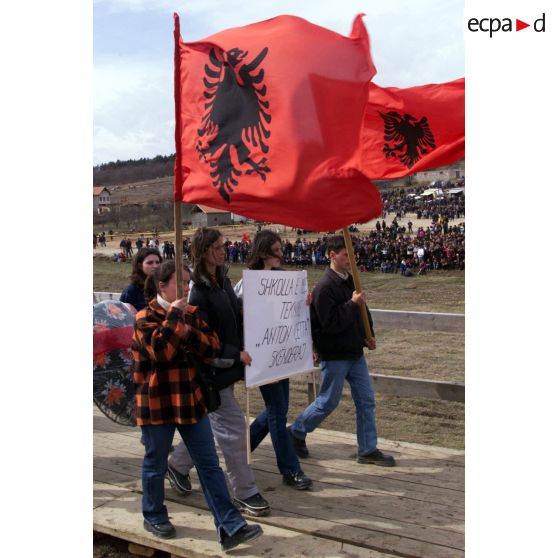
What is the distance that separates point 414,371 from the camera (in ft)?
37.7

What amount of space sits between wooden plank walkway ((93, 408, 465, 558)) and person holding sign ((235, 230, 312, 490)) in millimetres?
133

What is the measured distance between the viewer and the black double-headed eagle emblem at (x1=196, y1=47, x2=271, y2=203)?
179 inches

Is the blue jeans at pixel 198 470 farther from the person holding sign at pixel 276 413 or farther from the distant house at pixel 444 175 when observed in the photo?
the distant house at pixel 444 175

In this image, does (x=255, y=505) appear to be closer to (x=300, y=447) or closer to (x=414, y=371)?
(x=300, y=447)

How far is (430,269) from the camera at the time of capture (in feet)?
107

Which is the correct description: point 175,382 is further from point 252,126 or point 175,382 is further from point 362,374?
point 362,374

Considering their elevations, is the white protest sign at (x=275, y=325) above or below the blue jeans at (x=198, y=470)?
above

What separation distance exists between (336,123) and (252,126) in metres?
0.54

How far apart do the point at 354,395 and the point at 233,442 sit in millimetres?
1384

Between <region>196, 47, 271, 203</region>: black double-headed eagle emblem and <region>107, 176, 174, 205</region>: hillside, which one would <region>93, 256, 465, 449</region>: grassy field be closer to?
<region>196, 47, 271, 203</region>: black double-headed eagle emblem

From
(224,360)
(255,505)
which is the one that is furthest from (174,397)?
(255,505)

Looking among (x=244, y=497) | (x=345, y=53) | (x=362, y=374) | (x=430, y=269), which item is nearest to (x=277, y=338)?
(x=362, y=374)

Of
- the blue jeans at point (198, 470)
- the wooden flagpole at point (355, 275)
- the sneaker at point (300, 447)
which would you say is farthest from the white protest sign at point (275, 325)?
the blue jeans at point (198, 470)

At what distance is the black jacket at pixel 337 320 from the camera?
18.6ft
